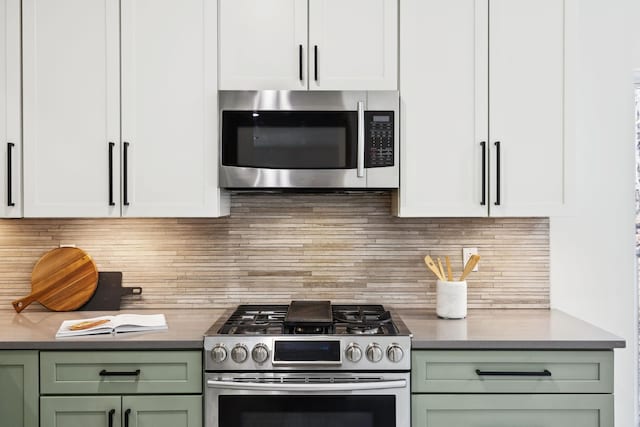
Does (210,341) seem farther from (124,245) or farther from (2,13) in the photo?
(2,13)

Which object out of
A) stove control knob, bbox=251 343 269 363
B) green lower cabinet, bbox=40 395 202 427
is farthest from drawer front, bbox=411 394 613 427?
green lower cabinet, bbox=40 395 202 427

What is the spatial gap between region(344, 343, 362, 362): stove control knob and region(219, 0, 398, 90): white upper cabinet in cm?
→ 106

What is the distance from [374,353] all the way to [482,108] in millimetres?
1090

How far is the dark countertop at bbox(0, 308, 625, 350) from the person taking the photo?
2.15 metres

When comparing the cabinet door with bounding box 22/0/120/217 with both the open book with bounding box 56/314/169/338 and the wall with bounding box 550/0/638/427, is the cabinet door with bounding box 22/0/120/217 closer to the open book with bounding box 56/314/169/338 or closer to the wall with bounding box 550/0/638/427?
the open book with bounding box 56/314/169/338

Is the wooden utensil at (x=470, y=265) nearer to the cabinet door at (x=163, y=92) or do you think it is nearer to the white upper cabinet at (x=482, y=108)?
the white upper cabinet at (x=482, y=108)

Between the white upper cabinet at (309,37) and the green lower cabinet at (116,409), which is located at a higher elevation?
the white upper cabinet at (309,37)

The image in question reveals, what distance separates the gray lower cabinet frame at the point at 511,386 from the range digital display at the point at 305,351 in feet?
0.98

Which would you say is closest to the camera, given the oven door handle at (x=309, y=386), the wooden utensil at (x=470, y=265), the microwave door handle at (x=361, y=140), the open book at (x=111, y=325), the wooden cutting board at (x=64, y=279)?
the oven door handle at (x=309, y=386)

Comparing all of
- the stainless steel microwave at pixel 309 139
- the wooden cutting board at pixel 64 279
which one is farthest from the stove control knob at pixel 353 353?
the wooden cutting board at pixel 64 279

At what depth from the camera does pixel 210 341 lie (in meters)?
2.15

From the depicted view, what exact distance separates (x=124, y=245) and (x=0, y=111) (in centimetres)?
78

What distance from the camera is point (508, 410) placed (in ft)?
7.09

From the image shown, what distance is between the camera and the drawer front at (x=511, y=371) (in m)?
2.15
